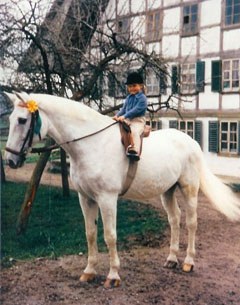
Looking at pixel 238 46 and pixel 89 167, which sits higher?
pixel 238 46

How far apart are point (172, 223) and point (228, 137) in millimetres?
2397

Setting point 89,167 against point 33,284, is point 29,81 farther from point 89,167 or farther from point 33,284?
point 33,284

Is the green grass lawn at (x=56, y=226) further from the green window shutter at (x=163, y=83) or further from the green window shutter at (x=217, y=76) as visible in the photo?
the green window shutter at (x=217, y=76)

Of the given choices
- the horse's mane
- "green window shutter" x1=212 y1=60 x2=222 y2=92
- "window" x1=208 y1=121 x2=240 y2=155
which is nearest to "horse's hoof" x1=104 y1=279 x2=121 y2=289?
the horse's mane

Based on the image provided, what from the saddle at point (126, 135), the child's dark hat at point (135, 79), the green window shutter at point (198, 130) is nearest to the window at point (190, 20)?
the green window shutter at point (198, 130)

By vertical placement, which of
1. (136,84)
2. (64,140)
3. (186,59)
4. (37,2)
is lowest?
(64,140)

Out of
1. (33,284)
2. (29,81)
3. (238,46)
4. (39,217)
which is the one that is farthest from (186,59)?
(33,284)

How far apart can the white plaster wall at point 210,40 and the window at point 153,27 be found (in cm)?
50

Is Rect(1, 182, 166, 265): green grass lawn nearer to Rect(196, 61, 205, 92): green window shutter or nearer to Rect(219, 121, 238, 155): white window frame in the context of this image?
Rect(219, 121, 238, 155): white window frame

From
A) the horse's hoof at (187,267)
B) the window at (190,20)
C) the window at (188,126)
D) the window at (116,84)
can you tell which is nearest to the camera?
the horse's hoof at (187,267)

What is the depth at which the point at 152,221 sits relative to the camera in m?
4.42

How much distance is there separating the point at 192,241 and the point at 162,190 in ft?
1.77

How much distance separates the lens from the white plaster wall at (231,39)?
4.30 m

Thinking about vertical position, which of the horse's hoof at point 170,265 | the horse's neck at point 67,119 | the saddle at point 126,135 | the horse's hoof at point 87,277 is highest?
the horse's neck at point 67,119
